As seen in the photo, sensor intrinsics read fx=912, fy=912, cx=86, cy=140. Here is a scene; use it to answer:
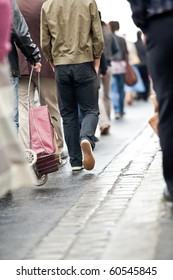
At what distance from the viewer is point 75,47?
8.76 meters

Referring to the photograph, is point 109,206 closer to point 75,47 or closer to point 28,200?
point 28,200

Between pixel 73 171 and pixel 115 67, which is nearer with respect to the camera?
pixel 73 171

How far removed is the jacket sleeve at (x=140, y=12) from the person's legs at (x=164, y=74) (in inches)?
3.1

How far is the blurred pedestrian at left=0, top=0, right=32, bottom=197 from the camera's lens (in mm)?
4961

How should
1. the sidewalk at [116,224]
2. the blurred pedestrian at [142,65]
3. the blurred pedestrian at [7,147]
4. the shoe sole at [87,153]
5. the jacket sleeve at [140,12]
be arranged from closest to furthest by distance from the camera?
the blurred pedestrian at [7,147] → the sidewalk at [116,224] → the jacket sleeve at [140,12] → the shoe sole at [87,153] → the blurred pedestrian at [142,65]

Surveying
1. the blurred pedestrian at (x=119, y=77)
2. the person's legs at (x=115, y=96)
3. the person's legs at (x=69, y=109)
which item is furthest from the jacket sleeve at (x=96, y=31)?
the person's legs at (x=115, y=96)

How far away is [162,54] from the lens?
574cm

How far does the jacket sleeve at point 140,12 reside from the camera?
588 cm

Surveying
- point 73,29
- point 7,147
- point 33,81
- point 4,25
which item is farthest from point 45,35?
point 7,147

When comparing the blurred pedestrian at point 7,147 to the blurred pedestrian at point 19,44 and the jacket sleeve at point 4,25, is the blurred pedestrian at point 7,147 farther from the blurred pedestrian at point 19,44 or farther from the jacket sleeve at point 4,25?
the blurred pedestrian at point 19,44

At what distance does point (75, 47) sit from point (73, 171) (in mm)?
1284

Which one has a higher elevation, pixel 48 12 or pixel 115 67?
pixel 48 12

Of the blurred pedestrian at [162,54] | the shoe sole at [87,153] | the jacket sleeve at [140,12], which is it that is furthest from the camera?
the shoe sole at [87,153]
